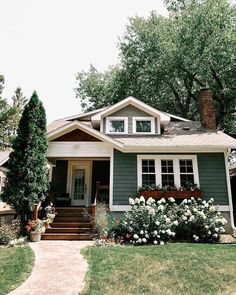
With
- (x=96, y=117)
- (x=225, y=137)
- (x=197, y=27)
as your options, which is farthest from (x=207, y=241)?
(x=197, y=27)

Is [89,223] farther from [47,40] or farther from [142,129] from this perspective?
[47,40]

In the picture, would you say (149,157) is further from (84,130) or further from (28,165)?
(28,165)

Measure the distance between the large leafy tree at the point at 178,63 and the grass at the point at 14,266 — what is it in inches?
579

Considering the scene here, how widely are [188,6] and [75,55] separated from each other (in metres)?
12.0

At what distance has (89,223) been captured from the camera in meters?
10.0

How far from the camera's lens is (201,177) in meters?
10.8

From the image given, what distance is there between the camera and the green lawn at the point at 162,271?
4766 mm

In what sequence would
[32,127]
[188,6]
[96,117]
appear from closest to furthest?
[32,127], [96,117], [188,6]

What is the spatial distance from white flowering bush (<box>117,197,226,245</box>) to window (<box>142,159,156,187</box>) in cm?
158

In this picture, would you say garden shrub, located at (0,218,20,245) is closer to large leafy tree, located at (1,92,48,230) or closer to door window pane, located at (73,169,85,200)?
large leafy tree, located at (1,92,48,230)

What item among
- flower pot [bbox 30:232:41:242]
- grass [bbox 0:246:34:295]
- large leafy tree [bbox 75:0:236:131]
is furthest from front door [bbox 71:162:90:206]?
large leafy tree [bbox 75:0:236:131]

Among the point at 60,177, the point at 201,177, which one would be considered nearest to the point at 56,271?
the point at 201,177

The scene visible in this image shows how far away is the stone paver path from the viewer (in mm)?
4671

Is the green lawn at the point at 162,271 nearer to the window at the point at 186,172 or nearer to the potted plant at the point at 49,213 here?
the potted plant at the point at 49,213
